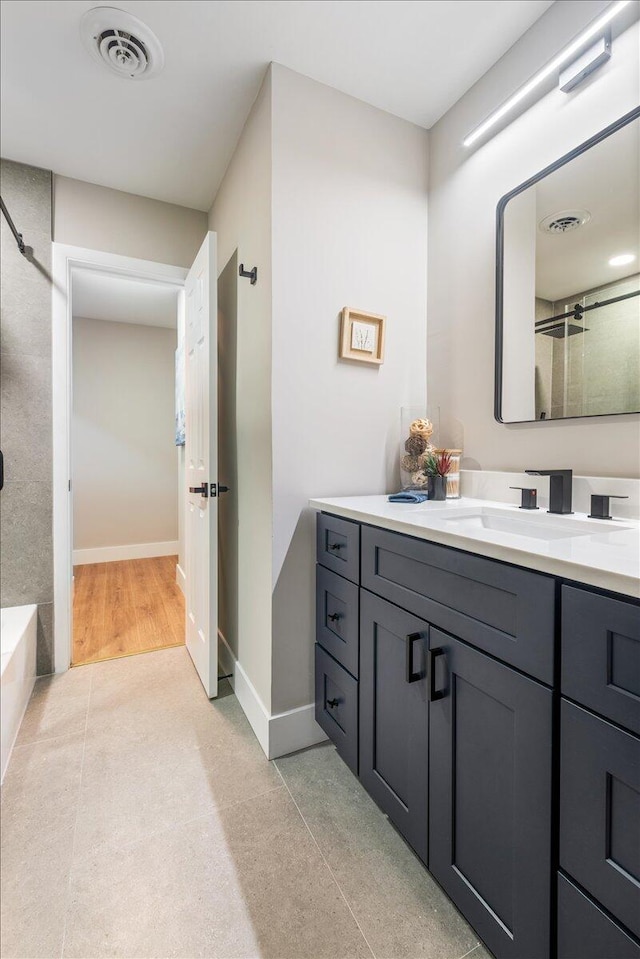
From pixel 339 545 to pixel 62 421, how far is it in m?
1.65

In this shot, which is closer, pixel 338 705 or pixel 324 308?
pixel 338 705

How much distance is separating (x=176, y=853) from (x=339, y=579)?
0.88 m

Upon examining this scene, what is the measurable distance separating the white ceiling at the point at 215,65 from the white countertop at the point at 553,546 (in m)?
1.56

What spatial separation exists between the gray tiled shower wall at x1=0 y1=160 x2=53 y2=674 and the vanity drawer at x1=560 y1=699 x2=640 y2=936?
2.29m

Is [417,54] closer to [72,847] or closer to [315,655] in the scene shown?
[315,655]

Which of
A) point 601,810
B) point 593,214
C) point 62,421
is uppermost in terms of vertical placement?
point 593,214

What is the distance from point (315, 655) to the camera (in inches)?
64.1

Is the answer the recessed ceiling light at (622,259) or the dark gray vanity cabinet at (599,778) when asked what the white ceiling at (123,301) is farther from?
the dark gray vanity cabinet at (599,778)

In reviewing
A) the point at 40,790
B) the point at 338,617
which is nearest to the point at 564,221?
the point at 338,617

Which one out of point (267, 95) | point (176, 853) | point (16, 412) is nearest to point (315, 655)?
point (176, 853)

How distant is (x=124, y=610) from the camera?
10.1 ft

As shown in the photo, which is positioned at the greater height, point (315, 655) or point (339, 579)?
point (339, 579)

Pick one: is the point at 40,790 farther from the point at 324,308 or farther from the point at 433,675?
the point at 324,308

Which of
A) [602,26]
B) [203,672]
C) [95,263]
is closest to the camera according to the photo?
[602,26]
